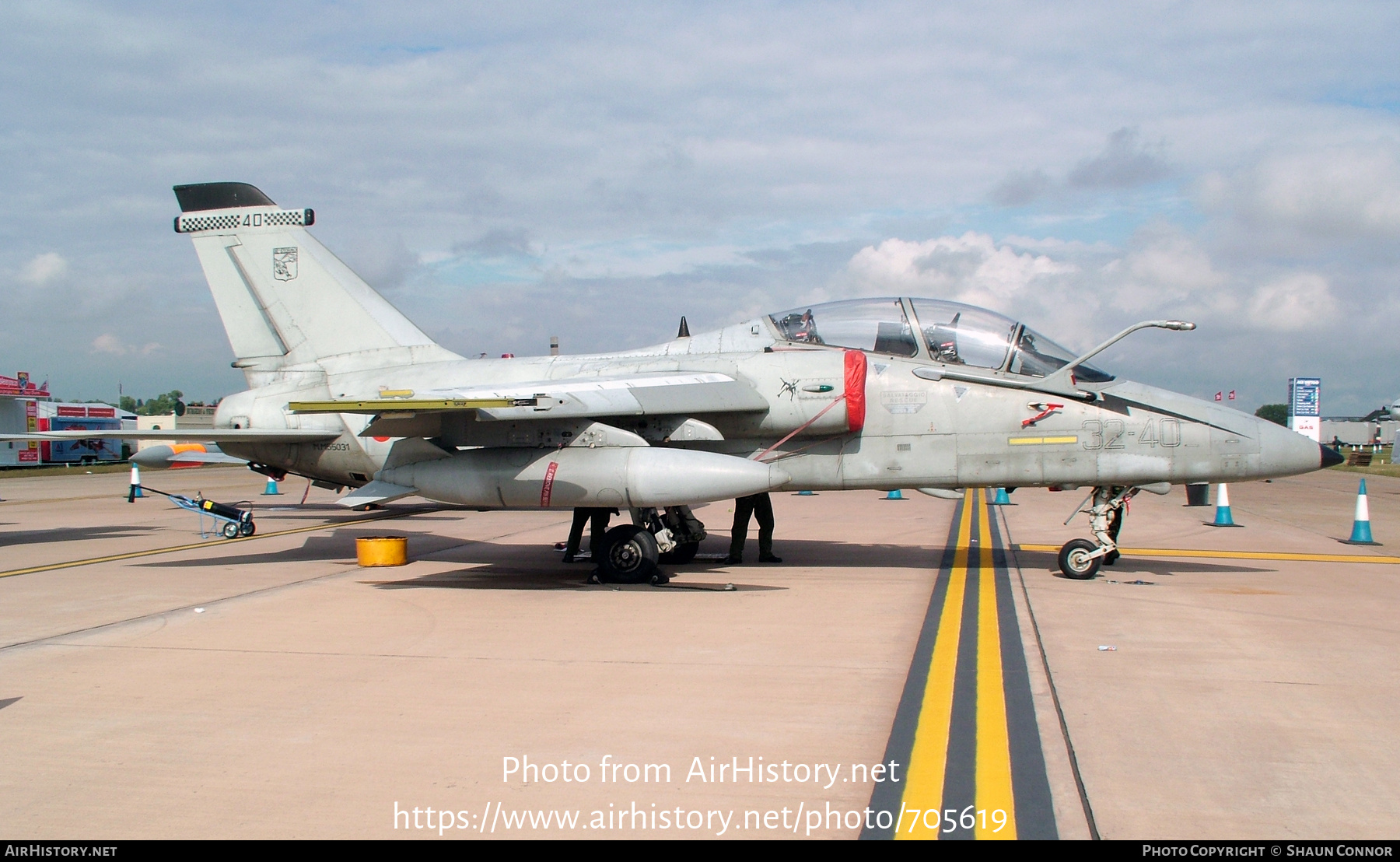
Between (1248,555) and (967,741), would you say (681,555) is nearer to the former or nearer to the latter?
(967,741)

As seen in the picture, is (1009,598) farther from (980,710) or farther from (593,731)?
(593,731)

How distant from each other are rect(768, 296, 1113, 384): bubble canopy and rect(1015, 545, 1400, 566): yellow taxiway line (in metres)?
3.34

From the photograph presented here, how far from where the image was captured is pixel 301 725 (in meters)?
4.85

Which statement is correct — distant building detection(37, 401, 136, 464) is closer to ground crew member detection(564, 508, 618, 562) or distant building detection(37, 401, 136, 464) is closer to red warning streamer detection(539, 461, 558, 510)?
ground crew member detection(564, 508, 618, 562)

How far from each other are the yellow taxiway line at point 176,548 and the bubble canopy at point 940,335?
29.7 ft

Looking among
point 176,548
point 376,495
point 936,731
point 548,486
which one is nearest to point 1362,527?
point 548,486

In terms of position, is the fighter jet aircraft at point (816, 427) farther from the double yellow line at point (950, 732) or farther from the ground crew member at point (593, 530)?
the double yellow line at point (950, 732)

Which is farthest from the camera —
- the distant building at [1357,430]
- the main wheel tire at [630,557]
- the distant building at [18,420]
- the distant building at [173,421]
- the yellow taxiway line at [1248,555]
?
the distant building at [1357,430]

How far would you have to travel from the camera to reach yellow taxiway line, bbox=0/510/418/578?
10891 mm

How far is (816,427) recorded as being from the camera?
9508 mm

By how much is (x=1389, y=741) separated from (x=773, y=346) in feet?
21.7

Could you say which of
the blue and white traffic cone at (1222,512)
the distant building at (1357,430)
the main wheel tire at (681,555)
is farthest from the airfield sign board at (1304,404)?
the distant building at (1357,430)

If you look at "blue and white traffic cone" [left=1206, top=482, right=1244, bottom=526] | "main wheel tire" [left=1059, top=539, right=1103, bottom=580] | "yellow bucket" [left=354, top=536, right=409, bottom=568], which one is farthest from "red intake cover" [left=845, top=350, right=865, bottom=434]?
"blue and white traffic cone" [left=1206, top=482, right=1244, bottom=526]

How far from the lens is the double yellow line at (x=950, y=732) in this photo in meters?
3.74
